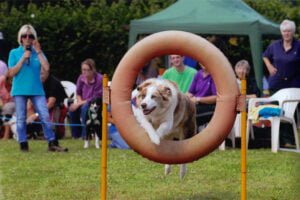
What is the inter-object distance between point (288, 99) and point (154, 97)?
506cm

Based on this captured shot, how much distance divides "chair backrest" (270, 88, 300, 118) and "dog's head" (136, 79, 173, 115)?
486 centimetres

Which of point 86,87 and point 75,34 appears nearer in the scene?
point 86,87

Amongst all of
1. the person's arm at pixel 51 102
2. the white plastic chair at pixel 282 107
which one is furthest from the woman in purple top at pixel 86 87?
the white plastic chair at pixel 282 107

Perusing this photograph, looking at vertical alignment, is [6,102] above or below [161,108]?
above

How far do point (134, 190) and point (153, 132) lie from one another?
1356mm

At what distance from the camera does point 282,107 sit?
12.7 m

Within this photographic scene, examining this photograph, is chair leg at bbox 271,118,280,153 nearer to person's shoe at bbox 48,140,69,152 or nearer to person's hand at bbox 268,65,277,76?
person's hand at bbox 268,65,277,76

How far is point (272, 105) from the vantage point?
12445 millimetres

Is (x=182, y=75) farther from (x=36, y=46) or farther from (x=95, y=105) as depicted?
(x=36, y=46)

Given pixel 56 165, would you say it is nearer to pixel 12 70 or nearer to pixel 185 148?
pixel 12 70

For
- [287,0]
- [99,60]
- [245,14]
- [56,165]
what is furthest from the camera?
[287,0]

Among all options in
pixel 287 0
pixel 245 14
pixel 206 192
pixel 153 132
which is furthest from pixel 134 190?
pixel 287 0

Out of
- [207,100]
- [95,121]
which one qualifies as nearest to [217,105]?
[207,100]

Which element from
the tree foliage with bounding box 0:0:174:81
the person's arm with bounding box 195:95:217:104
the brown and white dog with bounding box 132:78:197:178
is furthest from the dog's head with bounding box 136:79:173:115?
the tree foliage with bounding box 0:0:174:81
